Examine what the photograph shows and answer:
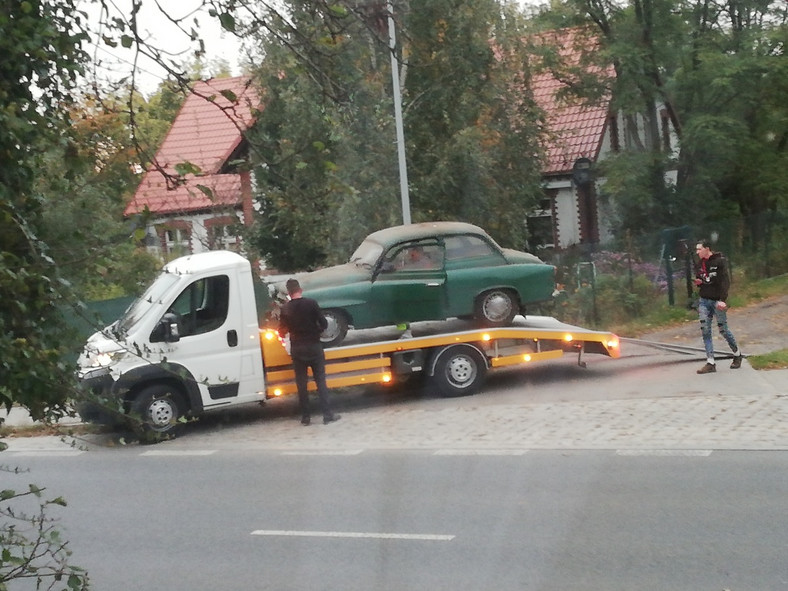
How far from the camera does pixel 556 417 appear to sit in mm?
13750

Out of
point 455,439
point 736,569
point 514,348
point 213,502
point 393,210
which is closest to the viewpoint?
point 736,569

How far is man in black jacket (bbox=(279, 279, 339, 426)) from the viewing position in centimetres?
1464

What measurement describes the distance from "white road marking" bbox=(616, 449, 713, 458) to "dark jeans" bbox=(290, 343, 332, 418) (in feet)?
14.8

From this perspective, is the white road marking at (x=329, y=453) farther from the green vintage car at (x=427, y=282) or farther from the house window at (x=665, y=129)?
the house window at (x=665, y=129)

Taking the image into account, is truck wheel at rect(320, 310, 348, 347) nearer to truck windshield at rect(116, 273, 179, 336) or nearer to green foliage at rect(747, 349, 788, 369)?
truck windshield at rect(116, 273, 179, 336)

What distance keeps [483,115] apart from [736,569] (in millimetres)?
18772

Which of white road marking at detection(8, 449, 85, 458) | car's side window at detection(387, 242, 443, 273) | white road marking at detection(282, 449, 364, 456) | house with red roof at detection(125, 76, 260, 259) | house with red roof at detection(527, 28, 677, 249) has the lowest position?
white road marking at detection(8, 449, 85, 458)

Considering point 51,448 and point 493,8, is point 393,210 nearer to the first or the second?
point 493,8

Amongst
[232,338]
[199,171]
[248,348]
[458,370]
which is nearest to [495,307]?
[458,370]

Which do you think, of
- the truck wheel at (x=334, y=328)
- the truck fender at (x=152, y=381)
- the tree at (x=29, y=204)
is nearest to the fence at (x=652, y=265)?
the truck wheel at (x=334, y=328)

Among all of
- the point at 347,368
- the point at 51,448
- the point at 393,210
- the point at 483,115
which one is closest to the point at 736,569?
the point at 347,368

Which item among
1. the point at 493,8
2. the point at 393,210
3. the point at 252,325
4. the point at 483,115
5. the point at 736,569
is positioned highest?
the point at 493,8

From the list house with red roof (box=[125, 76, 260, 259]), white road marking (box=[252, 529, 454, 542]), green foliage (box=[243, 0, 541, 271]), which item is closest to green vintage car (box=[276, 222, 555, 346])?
green foliage (box=[243, 0, 541, 271])

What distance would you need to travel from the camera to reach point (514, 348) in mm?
16172
